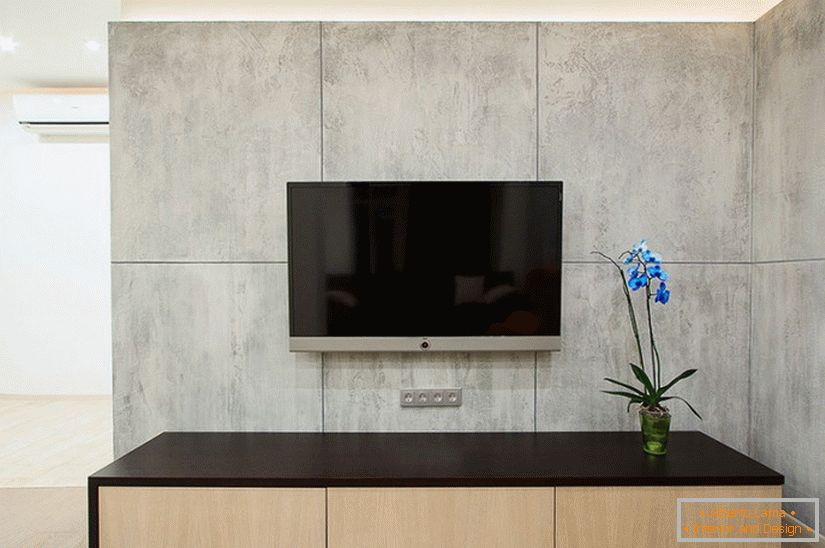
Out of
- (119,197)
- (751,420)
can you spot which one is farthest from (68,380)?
(751,420)

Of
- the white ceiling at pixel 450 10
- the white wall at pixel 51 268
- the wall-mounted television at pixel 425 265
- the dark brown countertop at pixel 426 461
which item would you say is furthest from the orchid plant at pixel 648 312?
the white wall at pixel 51 268

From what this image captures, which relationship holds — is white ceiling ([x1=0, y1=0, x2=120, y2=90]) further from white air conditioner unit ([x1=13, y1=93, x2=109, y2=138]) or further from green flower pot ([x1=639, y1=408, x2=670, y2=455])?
green flower pot ([x1=639, y1=408, x2=670, y2=455])

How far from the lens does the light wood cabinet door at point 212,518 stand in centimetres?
228

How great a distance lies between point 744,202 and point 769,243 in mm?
217

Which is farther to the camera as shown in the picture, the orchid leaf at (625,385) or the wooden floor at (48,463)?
the wooden floor at (48,463)

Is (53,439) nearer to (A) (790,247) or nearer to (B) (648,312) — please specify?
(B) (648,312)

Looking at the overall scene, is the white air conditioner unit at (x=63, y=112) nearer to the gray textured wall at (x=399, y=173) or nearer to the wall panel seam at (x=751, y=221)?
the gray textured wall at (x=399, y=173)

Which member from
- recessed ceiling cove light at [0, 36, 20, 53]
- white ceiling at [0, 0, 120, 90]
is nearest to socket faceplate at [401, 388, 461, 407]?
white ceiling at [0, 0, 120, 90]

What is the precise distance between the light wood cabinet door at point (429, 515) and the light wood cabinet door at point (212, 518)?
3.4 inches

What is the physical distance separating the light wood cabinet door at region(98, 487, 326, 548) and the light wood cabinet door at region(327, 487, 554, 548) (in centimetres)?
9

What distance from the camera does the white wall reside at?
19.9ft

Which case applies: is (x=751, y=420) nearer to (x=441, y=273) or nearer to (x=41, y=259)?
(x=441, y=273)

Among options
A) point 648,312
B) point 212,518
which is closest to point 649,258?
point 648,312

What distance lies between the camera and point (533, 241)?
2.74 m
